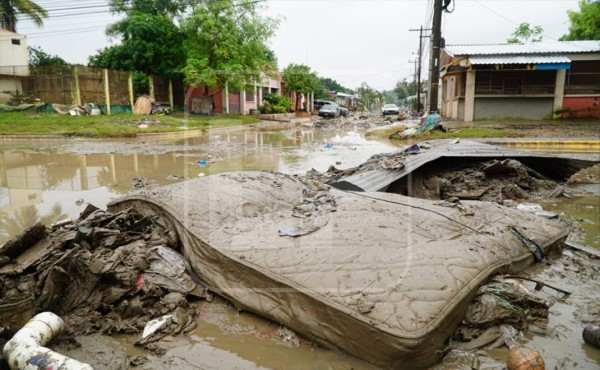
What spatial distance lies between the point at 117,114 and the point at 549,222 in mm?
20012

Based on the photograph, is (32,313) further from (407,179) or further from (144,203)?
(407,179)

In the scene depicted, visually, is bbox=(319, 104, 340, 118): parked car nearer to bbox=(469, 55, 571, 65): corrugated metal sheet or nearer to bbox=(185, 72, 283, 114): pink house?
bbox=(185, 72, 283, 114): pink house

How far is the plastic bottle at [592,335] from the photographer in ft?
8.14

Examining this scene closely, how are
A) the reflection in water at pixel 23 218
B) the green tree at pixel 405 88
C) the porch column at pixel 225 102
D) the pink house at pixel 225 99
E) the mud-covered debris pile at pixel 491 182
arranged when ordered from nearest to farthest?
the reflection in water at pixel 23 218
the mud-covered debris pile at pixel 491 182
the pink house at pixel 225 99
the porch column at pixel 225 102
the green tree at pixel 405 88

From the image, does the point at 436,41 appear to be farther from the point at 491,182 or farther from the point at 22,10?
the point at 22,10

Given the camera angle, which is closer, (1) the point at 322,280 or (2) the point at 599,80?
(1) the point at 322,280

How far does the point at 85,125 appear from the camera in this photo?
16.6 metres

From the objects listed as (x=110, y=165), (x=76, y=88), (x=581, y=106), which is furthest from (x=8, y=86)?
(x=581, y=106)

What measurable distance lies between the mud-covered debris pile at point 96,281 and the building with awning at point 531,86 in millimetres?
18195

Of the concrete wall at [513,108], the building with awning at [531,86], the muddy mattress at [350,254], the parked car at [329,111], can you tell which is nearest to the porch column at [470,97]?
the building with awning at [531,86]

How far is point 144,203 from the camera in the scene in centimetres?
351

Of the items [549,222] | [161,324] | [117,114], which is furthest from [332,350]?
[117,114]

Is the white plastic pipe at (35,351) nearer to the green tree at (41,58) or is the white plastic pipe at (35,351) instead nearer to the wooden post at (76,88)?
the wooden post at (76,88)

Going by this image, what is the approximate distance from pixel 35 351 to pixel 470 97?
19893 mm
